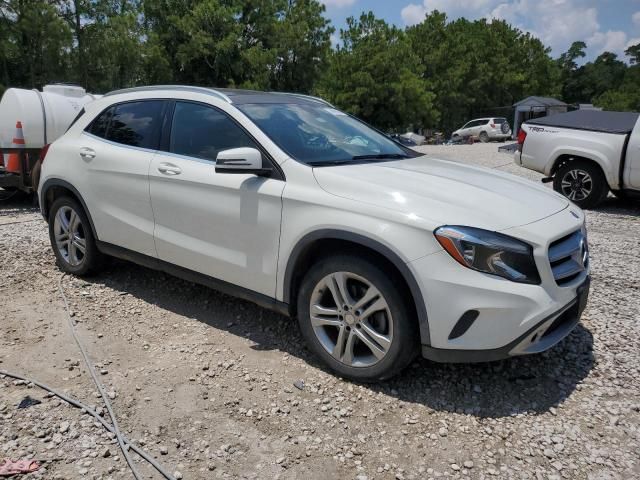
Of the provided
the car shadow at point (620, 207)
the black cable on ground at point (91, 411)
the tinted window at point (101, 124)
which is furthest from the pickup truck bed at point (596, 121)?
the black cable on ground at point (91, 411)

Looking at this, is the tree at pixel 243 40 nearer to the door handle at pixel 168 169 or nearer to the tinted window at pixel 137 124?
the tinted window at pixel 137 124

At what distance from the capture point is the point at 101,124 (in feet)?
14.9

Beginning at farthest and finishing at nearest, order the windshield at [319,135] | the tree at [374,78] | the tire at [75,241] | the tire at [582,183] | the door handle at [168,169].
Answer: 1. the tree at [374,78]
2. the tire at [582,183]
3. the tire at [75,241]
4. the door handle at [168,169]
5. the windshield at [319,135]

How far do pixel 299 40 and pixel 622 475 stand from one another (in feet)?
98.2

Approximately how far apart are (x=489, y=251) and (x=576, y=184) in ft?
21.8

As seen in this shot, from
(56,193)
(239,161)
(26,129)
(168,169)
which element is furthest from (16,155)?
(239,161)

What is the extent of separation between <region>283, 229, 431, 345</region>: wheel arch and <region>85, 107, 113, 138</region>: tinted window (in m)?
2.37

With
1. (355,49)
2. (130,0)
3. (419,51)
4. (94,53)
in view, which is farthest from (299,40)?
(419,51)

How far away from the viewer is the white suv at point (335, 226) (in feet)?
8.74

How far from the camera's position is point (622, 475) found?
2.38 m

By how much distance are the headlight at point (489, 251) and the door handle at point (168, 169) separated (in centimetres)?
199

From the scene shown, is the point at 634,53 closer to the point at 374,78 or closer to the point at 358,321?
the point at 374,78

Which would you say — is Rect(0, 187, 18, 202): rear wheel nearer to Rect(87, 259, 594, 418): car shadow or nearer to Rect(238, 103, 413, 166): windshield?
Rect(87, 259, 594, 418): car shadow

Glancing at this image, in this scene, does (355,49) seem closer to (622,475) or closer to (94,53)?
(94,53)
